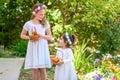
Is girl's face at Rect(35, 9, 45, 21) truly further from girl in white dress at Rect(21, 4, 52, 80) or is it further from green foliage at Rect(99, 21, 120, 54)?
green foliage at Rect(99, 21, 120, 54)

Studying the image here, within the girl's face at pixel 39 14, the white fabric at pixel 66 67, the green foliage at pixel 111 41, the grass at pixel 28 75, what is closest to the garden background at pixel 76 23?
the green foliage at pixel 111 41

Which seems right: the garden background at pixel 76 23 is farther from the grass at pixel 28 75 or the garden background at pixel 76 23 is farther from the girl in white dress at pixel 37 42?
the girl in white dress at pixel 37 42

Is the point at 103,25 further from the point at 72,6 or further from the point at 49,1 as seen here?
the point at 49,1

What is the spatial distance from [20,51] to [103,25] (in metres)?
2.64

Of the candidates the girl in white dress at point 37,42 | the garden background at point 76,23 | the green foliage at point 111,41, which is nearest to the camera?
the girl in white dress at point 37,42

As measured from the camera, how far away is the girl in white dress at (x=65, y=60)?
506cm

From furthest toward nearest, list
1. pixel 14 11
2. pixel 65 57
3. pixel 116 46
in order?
pixel 14 11 < pixel 116 46 < pixel 65 57

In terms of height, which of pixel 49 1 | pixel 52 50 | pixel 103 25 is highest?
pixel 49 1

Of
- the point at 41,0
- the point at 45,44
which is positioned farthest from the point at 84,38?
the point at 45,44

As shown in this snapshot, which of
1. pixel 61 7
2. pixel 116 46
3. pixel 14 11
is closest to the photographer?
pixel 116 46

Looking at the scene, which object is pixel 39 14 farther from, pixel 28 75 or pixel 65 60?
pixel 28 75

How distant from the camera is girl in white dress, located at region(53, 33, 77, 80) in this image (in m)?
5.06

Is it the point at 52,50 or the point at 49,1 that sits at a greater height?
the point at 49,1

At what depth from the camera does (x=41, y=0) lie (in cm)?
1091
